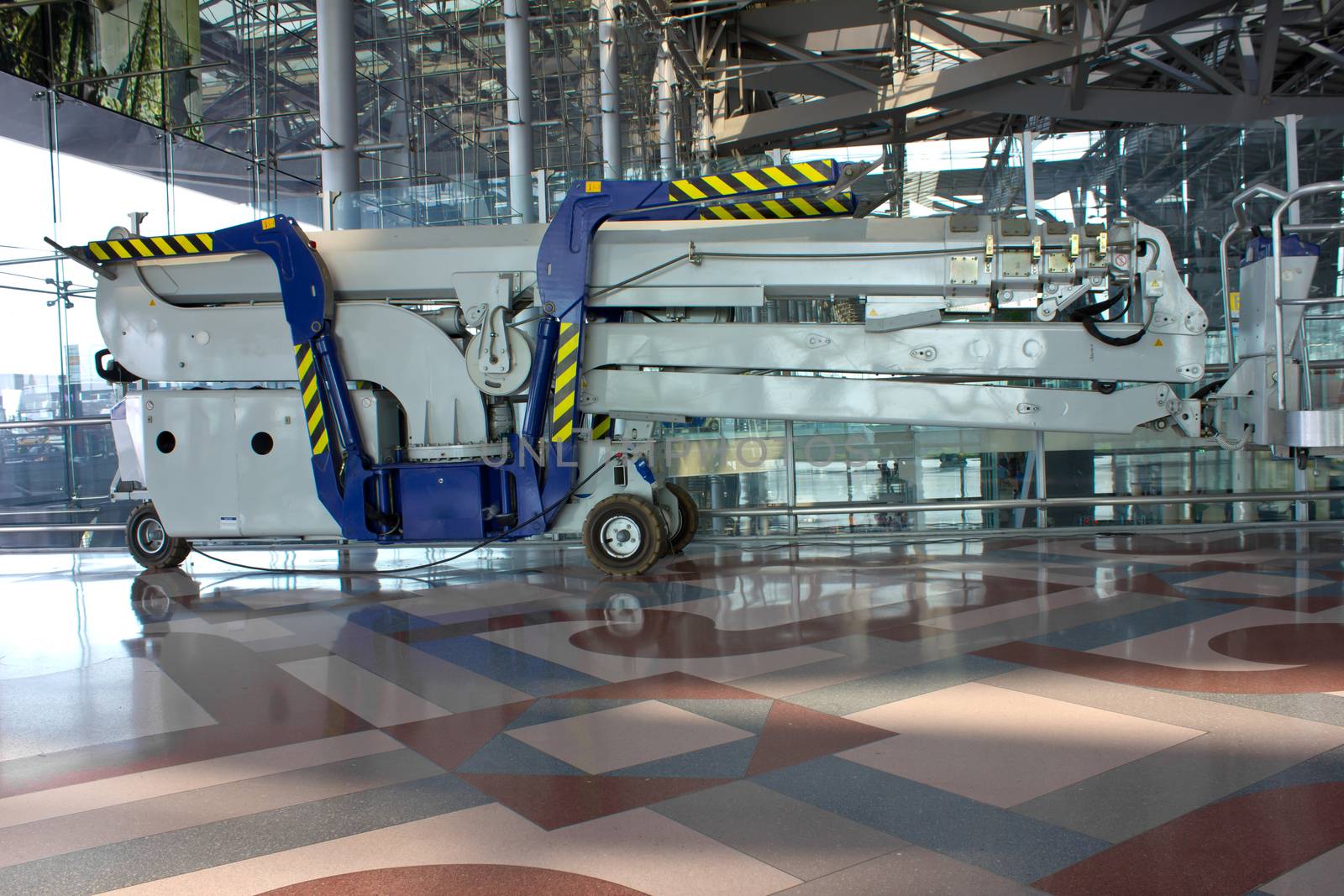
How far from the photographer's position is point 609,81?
1493 centimetres

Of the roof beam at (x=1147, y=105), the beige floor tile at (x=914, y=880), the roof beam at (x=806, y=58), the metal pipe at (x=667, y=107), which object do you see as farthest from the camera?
the roof beam at (x=806, y=58)

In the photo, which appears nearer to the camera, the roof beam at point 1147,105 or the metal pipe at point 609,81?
the metal pipe at point 609,81

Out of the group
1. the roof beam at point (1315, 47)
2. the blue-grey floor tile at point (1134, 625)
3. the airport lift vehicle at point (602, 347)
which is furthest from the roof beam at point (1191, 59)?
the blue-grey floor tile at point (1134, 625)

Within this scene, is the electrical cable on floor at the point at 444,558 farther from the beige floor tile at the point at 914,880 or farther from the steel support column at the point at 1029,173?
the beige floor tile at the point at 914,880

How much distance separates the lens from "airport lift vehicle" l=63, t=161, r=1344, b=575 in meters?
5.52

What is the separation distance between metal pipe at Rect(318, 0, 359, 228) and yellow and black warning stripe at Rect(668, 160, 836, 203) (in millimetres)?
5852

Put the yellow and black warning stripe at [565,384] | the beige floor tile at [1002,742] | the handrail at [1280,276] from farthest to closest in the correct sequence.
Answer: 1. the yellow and black warning stripe at [565,384]
2. the handrail at [1280,276]
3. the beige floor tile at [1002,742]

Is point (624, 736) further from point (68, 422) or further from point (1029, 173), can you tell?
point (68, 422)

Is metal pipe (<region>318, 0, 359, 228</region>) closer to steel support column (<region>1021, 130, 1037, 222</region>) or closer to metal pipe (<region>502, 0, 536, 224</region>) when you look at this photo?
metal pipe (<region>502, 0, 536, 224</region>)

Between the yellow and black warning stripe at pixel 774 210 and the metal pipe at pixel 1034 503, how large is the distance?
2.37m

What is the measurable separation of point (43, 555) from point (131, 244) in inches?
132

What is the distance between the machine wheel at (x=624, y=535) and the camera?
5.86m

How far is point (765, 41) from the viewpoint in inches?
730

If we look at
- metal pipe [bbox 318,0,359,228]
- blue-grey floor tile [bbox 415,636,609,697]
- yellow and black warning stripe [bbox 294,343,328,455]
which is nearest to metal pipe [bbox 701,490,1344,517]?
yellow and black warning stripe [bbox 294,343,328,455]
